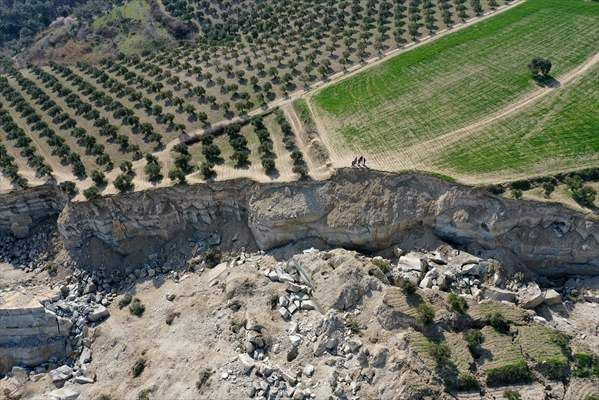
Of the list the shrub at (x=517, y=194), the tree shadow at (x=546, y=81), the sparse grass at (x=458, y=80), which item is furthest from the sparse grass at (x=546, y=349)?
the tree shadow at (x=546, y=81)

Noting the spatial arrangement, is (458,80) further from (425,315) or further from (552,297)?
(425,315)

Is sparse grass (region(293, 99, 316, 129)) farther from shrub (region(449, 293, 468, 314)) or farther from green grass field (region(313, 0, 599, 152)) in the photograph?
shrub (region(449, 293, 468, 314))

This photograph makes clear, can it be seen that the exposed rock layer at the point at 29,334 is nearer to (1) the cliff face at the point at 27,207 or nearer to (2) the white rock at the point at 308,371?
(1) the cliff face at the point at 27,207

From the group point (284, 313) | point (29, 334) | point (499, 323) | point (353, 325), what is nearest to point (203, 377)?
point (284, 313)

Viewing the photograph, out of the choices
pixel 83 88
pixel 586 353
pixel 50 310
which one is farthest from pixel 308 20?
pixel 586 353

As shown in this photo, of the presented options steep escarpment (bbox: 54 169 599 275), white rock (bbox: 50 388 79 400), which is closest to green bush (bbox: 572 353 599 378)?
steep escarpment (bbox: 54 169 599 275)

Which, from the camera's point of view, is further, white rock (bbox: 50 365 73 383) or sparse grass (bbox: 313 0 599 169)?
sparse grass (bbox: 313 0 599 169)
